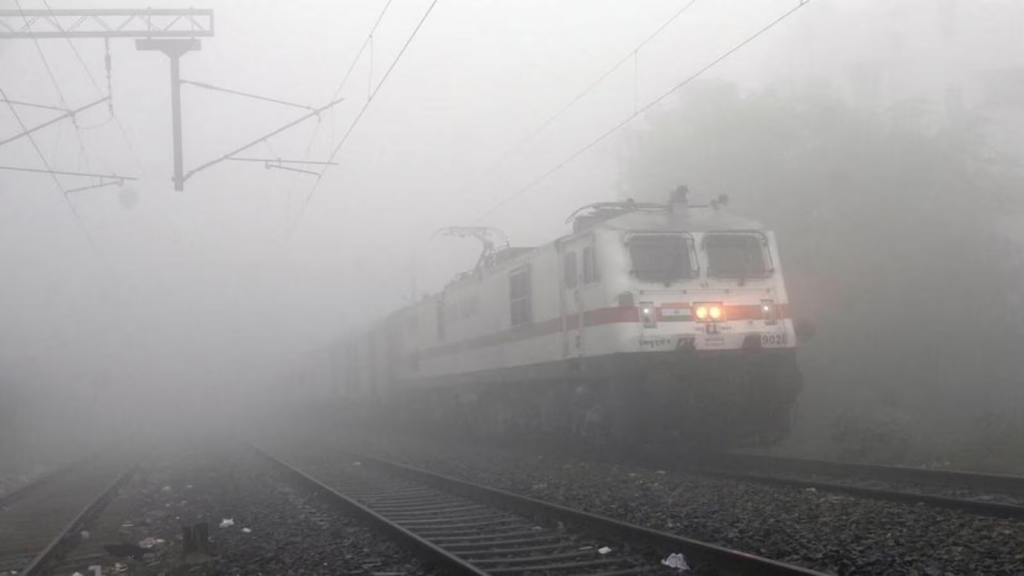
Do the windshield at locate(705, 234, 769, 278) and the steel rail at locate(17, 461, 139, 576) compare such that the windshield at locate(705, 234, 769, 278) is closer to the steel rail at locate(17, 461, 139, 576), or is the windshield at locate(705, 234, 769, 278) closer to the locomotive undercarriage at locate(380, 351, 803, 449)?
the locomotive undercarriage at locate(380, 351, 803, 449)

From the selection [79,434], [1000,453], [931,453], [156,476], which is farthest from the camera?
[79,434]

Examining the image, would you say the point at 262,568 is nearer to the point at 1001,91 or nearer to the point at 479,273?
the point at 479,273

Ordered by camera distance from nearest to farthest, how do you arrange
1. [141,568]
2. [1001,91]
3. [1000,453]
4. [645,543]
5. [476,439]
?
[645,543]
[141,568]
[1000,453]
[476,439]
[1001,91]

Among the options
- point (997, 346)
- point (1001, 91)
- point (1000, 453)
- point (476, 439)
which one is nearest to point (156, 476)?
point (476, 439)

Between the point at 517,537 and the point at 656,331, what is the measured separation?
16.0ft

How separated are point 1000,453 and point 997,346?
709cm

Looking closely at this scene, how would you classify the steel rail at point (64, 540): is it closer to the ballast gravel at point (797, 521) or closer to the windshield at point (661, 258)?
the ballast gravel at point (797, 521)

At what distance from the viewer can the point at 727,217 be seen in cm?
1374

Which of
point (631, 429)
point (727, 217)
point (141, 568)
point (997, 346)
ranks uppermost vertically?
point (727, 217)

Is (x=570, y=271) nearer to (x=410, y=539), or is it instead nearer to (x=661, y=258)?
(x=661, y=258)

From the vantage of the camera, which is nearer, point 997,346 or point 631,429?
point 631,429

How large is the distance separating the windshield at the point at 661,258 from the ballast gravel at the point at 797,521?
2.86m

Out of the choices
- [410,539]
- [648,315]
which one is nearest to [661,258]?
[648,315]

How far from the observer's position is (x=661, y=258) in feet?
42.3
